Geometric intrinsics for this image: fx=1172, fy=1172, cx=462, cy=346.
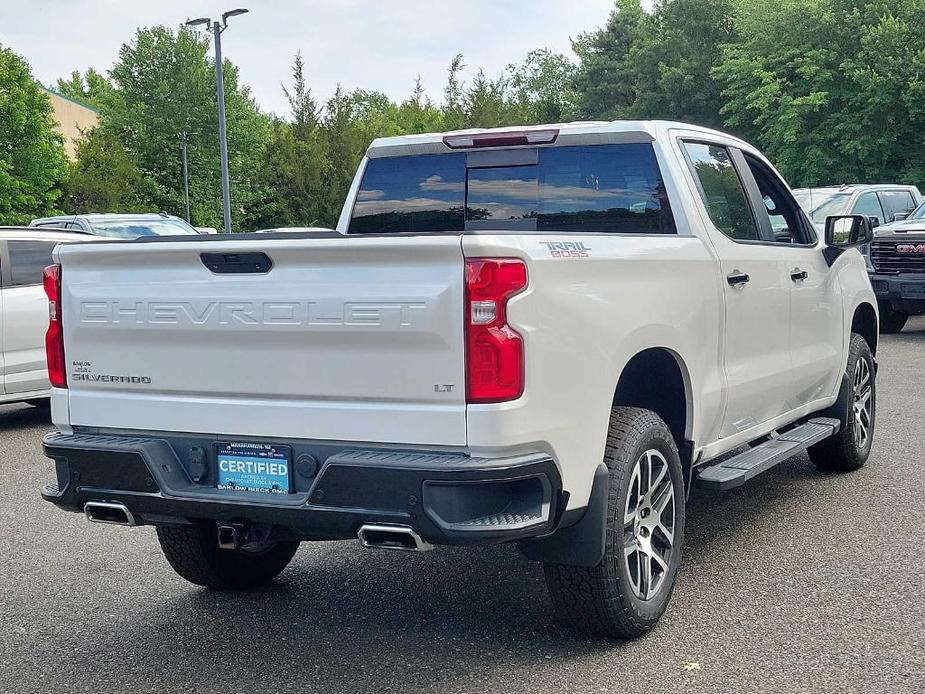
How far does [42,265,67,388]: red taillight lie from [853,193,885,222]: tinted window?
1646 centimetres

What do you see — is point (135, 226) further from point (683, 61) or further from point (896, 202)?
point (683, 61)

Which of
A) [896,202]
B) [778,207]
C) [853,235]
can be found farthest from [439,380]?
[896,202]

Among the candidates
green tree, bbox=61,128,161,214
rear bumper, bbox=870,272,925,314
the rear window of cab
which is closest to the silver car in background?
rear bumper, bbox=870,272,925,314

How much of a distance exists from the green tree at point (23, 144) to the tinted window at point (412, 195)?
36.7 m

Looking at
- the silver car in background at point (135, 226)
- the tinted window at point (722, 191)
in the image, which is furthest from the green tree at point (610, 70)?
the tinted window at point (722, 191)

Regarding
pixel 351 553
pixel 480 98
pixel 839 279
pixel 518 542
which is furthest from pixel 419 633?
pixel 480 98

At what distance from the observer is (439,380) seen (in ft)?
12.2

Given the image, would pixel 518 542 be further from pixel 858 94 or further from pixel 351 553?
pixel 858 94

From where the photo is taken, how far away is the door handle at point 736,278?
5227 millimetres

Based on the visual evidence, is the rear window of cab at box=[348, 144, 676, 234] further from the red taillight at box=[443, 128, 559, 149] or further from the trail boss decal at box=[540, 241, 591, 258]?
the trail boss decal at box=[540, 241, 591, 258]

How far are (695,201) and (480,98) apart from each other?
4558cm

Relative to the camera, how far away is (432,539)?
3.75m

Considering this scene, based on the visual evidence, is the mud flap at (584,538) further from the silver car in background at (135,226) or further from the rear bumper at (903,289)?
the silver car in background at (135,226)

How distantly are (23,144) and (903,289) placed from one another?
3382 cm
